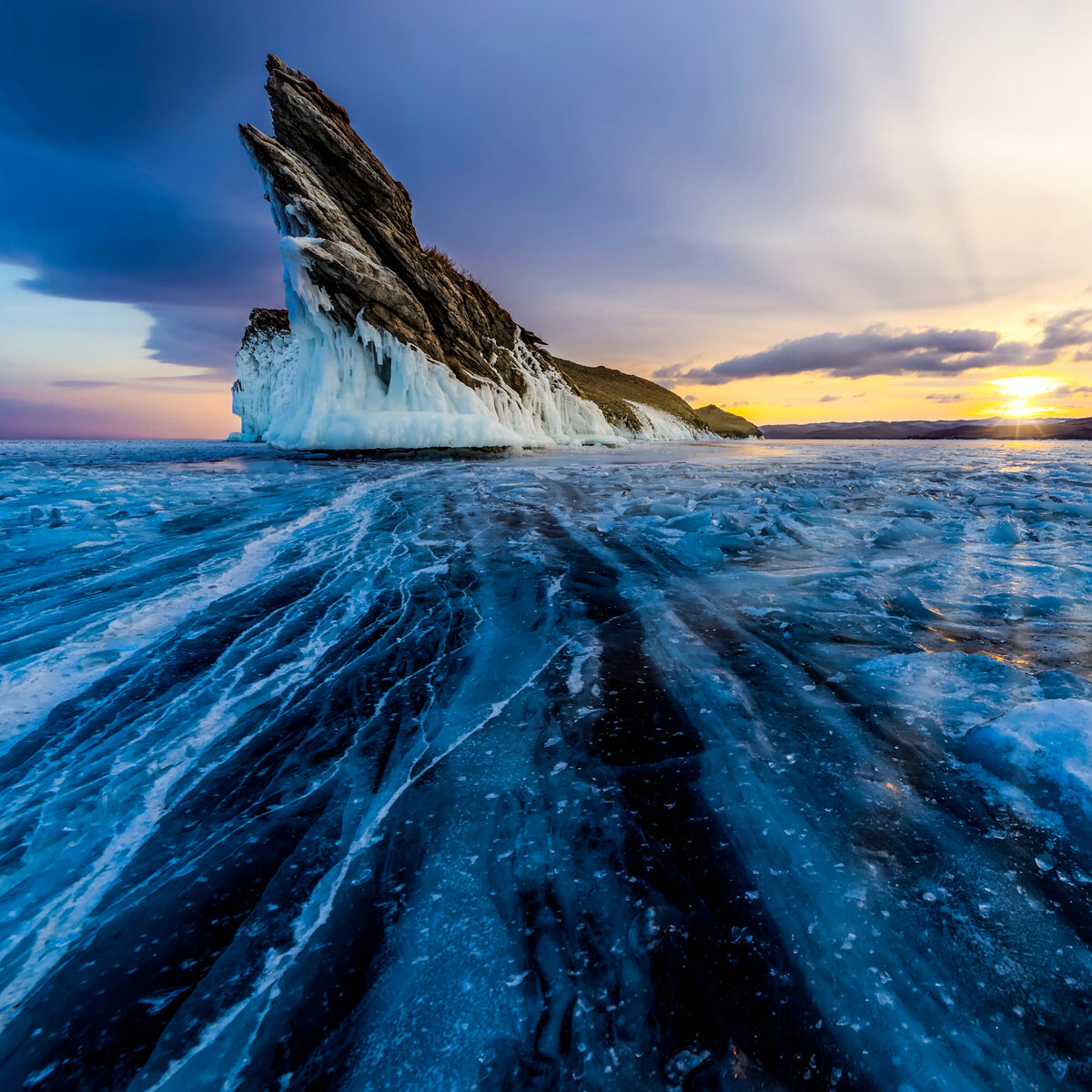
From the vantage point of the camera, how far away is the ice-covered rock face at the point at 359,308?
49.9 feet

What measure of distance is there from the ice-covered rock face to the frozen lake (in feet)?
46.8

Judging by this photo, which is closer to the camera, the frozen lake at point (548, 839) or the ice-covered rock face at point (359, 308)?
the frozen lake at point (548, 839)

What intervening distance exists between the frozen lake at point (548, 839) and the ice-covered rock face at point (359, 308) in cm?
1425

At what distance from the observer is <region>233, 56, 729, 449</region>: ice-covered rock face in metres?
15.2

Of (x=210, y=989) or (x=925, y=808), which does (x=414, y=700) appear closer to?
(x=210, y=989)

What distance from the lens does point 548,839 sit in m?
→ 1.30

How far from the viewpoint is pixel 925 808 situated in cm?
136

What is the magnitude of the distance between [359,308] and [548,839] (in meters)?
18.5

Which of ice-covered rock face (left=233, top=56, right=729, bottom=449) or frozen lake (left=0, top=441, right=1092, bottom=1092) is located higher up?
ice-covered rock face (left=233, top=56, right=729, bottom=449)

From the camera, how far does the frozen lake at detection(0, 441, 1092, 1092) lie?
2.89 feet

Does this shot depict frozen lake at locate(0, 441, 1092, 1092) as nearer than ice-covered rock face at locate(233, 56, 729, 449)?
Yes

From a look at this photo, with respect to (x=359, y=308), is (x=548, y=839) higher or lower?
lower

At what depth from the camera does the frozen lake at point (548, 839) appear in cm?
88

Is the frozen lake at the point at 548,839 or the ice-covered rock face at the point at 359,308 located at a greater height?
the ice-covered rock face at the point at 359,308
